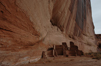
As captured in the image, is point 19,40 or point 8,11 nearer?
point 8,11

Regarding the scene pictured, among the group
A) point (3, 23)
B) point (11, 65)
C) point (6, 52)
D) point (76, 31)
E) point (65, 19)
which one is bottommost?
point (11, 65)

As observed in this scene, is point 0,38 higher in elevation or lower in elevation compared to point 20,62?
higher

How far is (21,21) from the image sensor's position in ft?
7.93

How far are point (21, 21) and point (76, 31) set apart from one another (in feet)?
29.4

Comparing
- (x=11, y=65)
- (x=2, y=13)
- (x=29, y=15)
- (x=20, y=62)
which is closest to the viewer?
(x=2, y=13)

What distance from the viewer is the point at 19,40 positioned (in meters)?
2.46

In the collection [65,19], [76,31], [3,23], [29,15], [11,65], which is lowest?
[11,65]

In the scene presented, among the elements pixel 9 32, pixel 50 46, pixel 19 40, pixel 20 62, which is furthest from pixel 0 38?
pixel 50 46

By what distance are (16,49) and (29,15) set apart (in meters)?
1.40

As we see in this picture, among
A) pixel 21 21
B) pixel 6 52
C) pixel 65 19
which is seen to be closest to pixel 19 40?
Answer: pixel 6 52

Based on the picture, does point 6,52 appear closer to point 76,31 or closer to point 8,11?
point 8,11

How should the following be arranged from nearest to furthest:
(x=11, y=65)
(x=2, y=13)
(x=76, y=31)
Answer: (x=2, y=13) → (x=11, y=65) → (x=76, y=31)

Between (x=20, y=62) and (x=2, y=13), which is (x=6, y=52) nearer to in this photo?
(x=20, y=62)

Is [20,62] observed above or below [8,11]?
below
